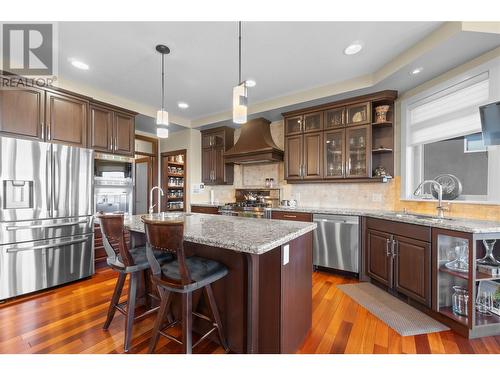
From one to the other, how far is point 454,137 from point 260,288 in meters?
2.82

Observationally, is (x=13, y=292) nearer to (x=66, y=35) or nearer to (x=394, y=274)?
(x=66, y=35)

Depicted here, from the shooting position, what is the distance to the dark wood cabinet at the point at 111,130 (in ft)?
10.4

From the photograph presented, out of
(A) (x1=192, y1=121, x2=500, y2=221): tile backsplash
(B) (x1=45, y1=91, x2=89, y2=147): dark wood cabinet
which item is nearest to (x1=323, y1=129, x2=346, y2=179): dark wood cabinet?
(A) (x1=192, y1=121, x2=500, y2=221): tile backsplash

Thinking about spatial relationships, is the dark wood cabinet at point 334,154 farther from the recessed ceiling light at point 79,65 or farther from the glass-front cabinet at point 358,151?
the recessed ceiling light at point 79,65

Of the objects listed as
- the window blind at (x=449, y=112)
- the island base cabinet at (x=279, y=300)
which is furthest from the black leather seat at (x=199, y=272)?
the window blind at (x=449, y=112)

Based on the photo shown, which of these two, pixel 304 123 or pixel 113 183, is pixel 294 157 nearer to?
pixel 304 123

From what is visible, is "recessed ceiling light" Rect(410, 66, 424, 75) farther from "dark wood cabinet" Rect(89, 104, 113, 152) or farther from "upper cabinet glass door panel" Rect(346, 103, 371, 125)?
"dark wood cabinet" Rect(89, 104, 113, 152)

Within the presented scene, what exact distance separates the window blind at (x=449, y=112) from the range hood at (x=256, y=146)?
2.03m

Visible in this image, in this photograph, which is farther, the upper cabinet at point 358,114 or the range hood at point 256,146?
the range hood at point 256,146

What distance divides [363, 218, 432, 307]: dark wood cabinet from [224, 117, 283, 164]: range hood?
1.88 metres

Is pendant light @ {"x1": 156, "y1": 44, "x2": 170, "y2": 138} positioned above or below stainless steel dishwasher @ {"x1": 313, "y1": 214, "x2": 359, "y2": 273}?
above

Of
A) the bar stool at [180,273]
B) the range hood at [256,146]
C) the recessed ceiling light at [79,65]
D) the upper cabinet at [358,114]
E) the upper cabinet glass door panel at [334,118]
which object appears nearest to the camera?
the bar stool at [180,273]

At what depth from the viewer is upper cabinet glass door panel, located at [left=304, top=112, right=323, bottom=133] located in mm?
3523
